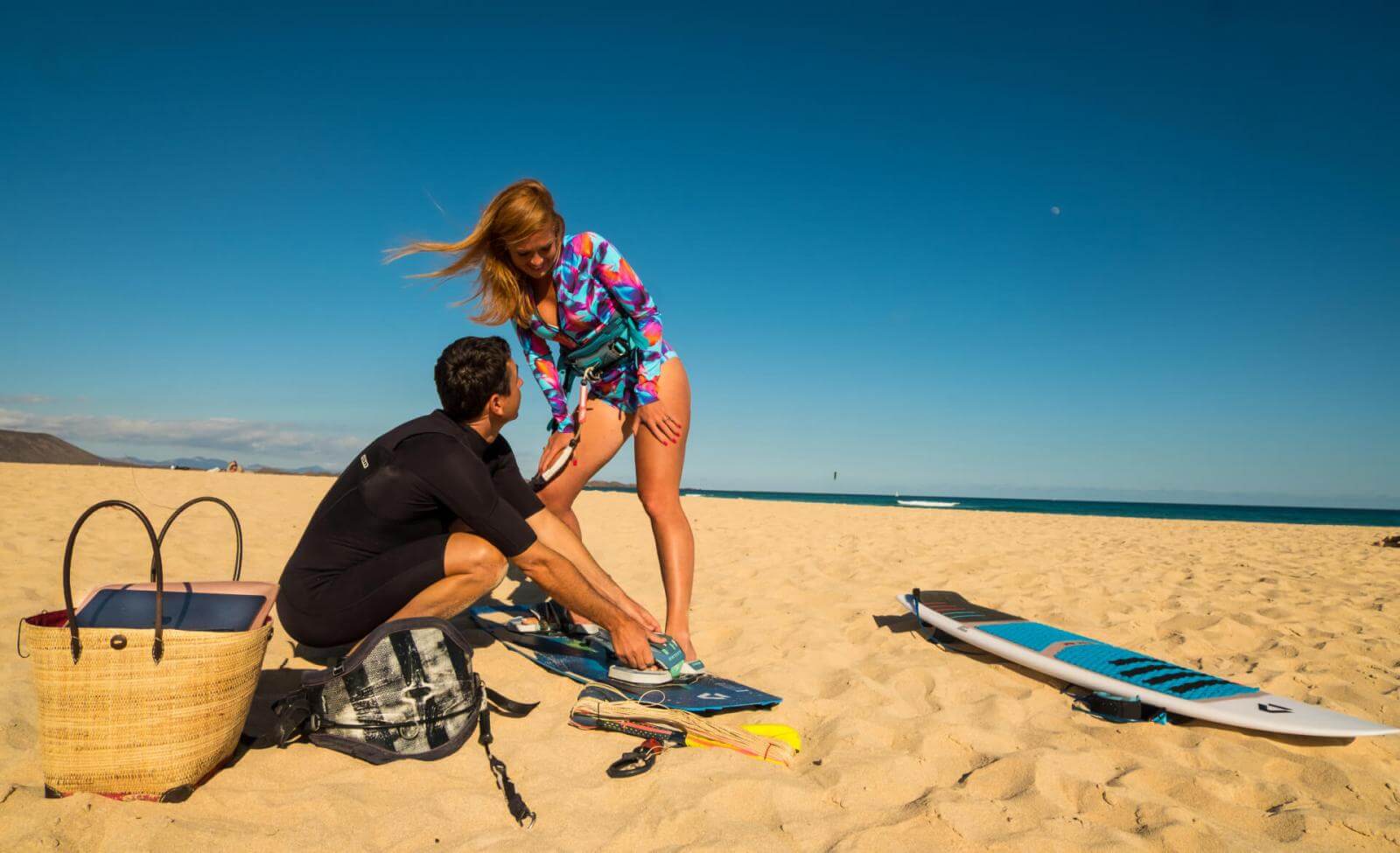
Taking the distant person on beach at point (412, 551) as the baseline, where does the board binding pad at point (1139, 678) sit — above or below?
below

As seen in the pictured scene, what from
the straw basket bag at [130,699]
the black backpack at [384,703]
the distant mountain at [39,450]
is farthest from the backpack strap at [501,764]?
the distant mountain at [39,450]

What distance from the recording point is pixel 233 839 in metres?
1.71

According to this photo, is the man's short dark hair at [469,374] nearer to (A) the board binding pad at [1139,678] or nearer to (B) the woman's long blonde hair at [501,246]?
(B) the woman's long blonde hair at [501,246]

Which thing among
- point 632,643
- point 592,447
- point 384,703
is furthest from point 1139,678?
point 384,703

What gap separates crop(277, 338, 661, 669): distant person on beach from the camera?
2.52 meters

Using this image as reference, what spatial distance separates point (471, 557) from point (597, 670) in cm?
80

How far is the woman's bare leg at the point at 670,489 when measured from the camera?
318 centimetres

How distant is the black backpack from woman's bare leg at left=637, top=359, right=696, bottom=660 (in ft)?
3.62

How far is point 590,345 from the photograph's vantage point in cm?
328

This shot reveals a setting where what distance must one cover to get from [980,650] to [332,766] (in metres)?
2.99

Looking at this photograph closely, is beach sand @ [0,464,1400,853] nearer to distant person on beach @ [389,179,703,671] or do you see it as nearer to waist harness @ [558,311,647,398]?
distant person on beach @ [389,179,703,671]

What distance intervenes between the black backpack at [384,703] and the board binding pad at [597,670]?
65cm

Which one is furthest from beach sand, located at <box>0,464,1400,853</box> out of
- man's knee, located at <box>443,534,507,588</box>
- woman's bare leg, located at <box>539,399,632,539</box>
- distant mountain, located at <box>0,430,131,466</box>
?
distant mountain, located at <box>0,430,131,466</box>

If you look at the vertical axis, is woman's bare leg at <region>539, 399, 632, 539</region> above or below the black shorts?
above
